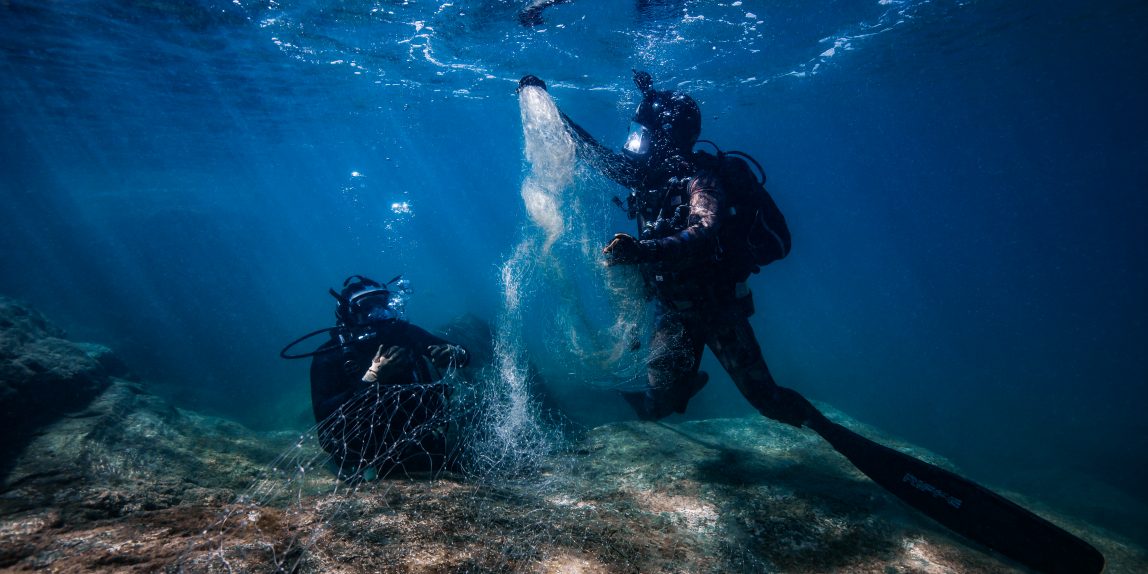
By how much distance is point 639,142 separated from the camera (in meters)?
5.30

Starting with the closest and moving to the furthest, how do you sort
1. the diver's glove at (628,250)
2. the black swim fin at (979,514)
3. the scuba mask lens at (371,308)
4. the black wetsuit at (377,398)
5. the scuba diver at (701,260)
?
1. the black swim fin at (979,514)
2. the diver's glove at (628,250)
3. the black wetsuit at (377,398)
4. the scuba diver at (701,260)
5. the scuba mask lens at (371,308)

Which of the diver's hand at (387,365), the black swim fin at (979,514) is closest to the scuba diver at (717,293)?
the black swim fin at (979,514)

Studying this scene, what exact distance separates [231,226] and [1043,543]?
12091 centimetres

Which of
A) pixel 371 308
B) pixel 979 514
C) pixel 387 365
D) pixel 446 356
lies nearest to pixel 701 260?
pixel 979 514

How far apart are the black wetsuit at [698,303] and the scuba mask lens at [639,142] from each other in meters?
0.29

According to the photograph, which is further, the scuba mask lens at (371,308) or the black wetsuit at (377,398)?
the scuba mask lens at (371,308)

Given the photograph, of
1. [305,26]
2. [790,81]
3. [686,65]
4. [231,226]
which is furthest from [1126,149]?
[231,226]

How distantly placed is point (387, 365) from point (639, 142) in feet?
13.2

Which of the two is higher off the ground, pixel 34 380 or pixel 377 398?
pixel 377 398

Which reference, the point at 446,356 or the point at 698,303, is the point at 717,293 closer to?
the point at 698,303

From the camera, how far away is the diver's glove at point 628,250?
3.01 meters

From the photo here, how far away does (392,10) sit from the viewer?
1373 cm

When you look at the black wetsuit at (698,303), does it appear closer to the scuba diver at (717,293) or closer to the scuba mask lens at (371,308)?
the scuba diver at (717,293)

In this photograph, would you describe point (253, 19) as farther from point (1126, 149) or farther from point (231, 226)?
point (231, 226)
